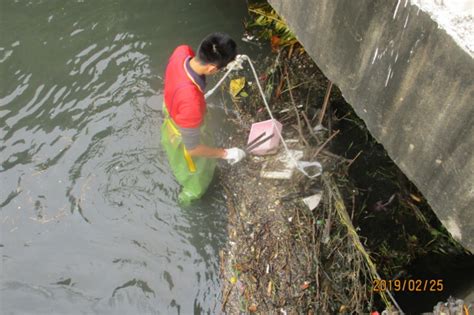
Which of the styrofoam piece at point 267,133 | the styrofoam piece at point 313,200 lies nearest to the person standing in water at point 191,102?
the styrofoam piece at point 267,133

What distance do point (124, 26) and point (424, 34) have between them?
5.00m

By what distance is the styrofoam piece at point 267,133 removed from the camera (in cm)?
462

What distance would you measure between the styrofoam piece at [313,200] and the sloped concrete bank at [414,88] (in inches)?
57.2

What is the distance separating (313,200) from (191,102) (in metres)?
1.77

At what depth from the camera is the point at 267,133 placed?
15.3 feet

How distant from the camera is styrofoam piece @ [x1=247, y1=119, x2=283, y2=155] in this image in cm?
462

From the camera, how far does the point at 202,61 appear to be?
3436 mm

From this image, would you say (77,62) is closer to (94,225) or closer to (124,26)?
(124,26)

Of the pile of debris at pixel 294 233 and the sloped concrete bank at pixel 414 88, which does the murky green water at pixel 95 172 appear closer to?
the pile of debris at pixel 294 233

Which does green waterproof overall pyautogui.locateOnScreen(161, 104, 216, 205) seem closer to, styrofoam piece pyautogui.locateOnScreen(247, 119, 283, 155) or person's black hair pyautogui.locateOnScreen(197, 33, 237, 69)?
styrofoam piece pyautogui.locateOnScreen(247, 119, 283, 155)

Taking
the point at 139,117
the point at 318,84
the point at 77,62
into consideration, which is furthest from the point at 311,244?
the point at 77,62

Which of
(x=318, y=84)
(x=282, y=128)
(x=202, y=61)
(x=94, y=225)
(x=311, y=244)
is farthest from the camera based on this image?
(x=318, y=84)

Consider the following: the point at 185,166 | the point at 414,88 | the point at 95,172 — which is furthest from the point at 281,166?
the point at 414,88

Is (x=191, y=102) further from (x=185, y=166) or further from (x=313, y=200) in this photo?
(x=313, y=200)
